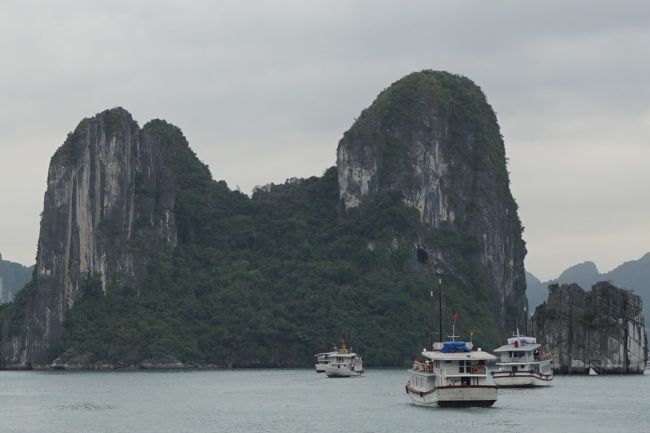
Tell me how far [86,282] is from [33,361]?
1301 centimetres

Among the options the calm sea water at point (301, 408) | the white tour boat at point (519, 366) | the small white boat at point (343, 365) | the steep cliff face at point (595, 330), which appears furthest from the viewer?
the small white boat at point (343, 365)

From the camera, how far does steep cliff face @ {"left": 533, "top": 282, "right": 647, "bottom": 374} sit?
443 feet

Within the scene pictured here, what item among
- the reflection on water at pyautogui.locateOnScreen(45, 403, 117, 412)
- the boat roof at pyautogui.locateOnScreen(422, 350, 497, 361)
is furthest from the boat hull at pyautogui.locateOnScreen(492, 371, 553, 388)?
the reflection on water at pyautogui.locateOnScreen(45, 403, 117, 412)

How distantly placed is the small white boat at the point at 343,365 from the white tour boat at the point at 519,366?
32.7 meters

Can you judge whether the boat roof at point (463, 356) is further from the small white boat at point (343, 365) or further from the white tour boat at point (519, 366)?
the small white boat at point (343, 365)

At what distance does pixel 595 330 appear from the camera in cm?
13550

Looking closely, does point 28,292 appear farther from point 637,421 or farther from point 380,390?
point 637,421

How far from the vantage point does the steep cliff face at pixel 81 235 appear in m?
179

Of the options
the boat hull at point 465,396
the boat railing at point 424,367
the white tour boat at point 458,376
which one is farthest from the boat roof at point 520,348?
the boat hull at point 465,396

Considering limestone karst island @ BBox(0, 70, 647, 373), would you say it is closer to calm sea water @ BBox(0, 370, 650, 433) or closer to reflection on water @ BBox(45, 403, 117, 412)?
calm sea water @ BBox(0, 370, 650, 433)

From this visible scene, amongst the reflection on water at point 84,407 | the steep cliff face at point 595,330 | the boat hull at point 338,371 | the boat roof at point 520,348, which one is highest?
the steep cliff face at point 595,330

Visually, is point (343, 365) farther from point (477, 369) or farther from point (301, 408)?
point (477, 369)

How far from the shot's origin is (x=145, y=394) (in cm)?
10569

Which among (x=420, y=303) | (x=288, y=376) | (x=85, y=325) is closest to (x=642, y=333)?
(x=288, y=376)
